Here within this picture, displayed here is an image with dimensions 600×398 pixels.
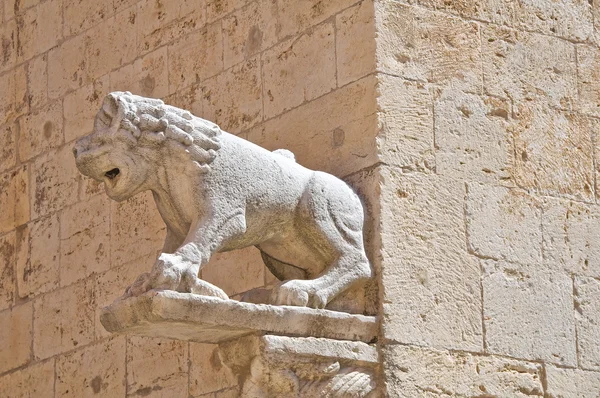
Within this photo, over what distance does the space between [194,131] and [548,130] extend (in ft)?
5.45

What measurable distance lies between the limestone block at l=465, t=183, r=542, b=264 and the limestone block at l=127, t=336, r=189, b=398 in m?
1.38

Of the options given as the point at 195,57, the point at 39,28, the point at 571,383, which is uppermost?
the point at 39,28

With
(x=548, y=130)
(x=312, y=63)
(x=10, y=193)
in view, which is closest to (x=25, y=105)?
(x=10, y=193)

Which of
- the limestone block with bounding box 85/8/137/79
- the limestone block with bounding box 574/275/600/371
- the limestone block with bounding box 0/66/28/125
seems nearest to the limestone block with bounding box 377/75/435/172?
the limestone block with bounding box 574/275/600/371

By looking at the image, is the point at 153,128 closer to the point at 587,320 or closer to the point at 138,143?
the point at 138,143

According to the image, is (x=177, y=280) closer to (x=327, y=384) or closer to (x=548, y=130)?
(x=327, y=384)

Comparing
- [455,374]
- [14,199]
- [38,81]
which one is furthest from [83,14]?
[455,374]

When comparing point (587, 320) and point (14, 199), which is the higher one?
point (14, 199)

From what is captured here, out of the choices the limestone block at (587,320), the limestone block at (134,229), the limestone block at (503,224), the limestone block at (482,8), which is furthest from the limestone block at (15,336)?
the limestone block at (587,320)

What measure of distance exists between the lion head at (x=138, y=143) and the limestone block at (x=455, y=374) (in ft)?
3.32

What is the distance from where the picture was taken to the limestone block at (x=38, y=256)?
7.54 m

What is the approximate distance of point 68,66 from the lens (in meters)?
7.71

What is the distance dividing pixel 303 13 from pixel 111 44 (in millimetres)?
1325

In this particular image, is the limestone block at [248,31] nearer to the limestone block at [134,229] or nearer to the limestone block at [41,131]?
the limestone block at [134,229]
